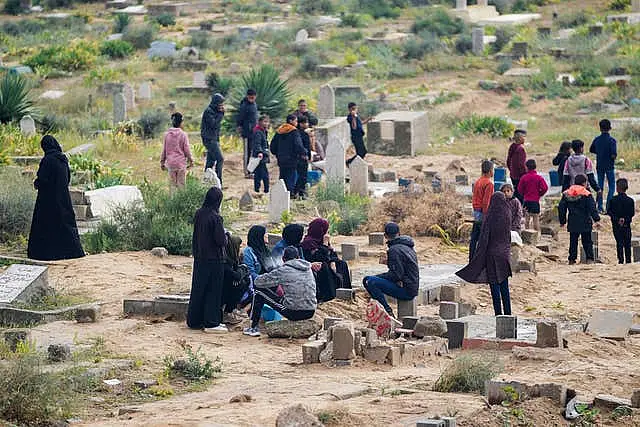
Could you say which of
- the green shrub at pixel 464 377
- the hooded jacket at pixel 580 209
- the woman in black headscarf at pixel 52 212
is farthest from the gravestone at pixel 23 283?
the hooded jacket at pixel 580 209

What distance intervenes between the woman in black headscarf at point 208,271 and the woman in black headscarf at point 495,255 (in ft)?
8.16

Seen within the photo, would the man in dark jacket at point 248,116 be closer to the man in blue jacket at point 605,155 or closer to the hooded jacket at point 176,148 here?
the hooded jacket at point 176,148

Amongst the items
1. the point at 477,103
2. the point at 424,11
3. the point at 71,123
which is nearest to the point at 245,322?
the point at 71,123

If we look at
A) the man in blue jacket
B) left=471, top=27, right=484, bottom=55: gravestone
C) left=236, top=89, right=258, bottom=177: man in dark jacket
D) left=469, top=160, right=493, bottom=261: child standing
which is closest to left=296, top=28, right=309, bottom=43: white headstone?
left=471, top=27, right=484, bottom=55: gravestone

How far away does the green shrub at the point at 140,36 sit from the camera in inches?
1849

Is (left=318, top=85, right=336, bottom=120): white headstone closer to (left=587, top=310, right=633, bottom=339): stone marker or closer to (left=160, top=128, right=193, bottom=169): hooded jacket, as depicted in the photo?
(left=160, top=128, right=193, bottom=169): hooded jacket

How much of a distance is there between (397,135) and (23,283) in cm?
1413

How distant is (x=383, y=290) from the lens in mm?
14984

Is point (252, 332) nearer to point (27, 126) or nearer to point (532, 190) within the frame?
point (532, 190)

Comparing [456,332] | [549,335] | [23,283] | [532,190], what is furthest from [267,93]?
[549,335]

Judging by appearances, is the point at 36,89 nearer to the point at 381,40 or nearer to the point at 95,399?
the point at 381,40

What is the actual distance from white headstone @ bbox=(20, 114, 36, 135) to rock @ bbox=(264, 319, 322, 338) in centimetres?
1336

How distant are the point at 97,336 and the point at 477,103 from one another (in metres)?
21.8

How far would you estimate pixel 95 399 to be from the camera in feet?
39.0
